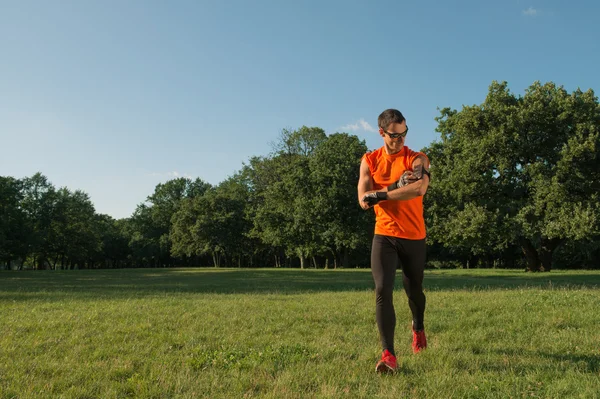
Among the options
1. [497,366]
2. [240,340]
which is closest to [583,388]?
[497,366]

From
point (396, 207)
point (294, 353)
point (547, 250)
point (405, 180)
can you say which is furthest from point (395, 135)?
point (547, 250)

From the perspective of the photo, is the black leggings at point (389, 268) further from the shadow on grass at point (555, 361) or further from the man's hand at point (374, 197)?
the shadow on grass at point (555, 361)

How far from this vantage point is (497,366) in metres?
4.65

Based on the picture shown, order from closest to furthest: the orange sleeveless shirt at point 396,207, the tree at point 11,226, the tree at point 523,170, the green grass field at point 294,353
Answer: the green grass field at point 294,353
the orange sleeveless shirt at point 396,207
the tree at point 523,170
the tree at point 11,226

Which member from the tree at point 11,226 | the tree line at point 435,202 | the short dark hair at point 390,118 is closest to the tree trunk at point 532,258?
the tree line at point 435,202

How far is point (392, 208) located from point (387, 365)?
164cm

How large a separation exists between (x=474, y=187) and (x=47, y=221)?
62273 mm

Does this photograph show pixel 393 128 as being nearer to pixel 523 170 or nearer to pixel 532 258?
pixel 523 170

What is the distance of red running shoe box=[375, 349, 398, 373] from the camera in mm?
4371

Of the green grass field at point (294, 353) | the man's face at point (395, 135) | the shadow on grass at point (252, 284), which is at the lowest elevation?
the shadow on grass at point (252, 284)

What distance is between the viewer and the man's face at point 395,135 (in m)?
4.89

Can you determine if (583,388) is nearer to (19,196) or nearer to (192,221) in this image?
(192,221)

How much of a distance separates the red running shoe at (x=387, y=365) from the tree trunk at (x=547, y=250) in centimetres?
3215

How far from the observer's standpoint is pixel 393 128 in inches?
193
